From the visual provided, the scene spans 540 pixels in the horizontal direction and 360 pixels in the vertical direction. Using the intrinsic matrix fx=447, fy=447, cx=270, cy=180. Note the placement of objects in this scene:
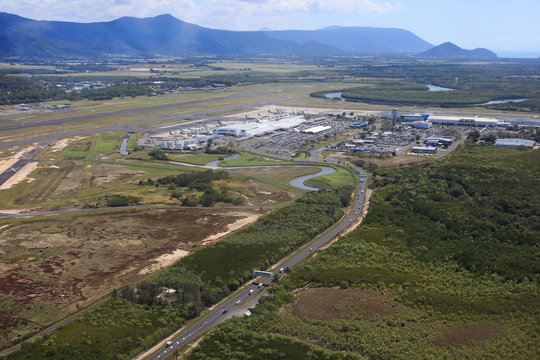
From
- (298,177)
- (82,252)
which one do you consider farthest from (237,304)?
(298,177)

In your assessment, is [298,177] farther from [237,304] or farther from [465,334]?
[465,334]

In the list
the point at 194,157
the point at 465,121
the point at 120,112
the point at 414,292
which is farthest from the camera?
the point at 120,112

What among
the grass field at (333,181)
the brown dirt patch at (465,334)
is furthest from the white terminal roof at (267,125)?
the brown dirt patch at (465,334)

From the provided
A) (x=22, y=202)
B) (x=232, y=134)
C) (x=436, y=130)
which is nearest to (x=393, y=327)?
(x=22, y=202)

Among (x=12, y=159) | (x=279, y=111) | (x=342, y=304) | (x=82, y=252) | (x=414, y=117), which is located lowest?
(x=82, y=252)

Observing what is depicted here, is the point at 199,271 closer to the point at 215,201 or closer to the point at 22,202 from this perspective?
the point at 215,201

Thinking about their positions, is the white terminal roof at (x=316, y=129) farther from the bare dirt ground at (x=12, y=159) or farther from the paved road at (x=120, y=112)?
the bare dirt ground at (x=12, y=159)

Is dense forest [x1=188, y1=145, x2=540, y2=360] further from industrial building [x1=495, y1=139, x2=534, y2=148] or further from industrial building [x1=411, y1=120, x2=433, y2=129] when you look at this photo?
industrial building [x1=411, y1=120, x2=433, y2=129]
